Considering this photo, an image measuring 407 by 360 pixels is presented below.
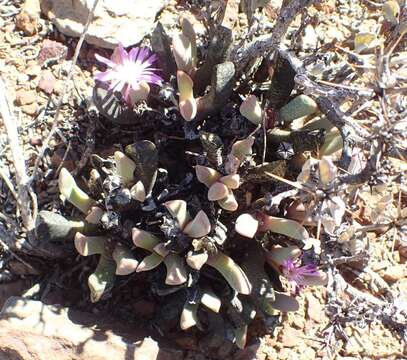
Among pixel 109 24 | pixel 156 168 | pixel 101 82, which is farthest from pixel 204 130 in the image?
pixel 109 24

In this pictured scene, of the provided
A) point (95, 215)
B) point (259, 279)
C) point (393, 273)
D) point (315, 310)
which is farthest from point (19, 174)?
point (393, 273)

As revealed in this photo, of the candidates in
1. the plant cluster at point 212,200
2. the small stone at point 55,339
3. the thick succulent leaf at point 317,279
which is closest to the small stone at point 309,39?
the plant cluster at point 212,200

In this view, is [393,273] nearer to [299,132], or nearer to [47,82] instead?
[299,132]

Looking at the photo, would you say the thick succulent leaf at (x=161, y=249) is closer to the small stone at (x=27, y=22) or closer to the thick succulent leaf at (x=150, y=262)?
the thick succulent leaf at (x=150, y=262)

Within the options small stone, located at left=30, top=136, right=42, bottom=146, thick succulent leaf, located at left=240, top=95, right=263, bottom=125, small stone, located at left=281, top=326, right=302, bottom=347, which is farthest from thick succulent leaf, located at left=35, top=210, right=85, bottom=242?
small stone, located at left=281, top=326, right=302, bottom=347

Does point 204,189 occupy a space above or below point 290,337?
above
